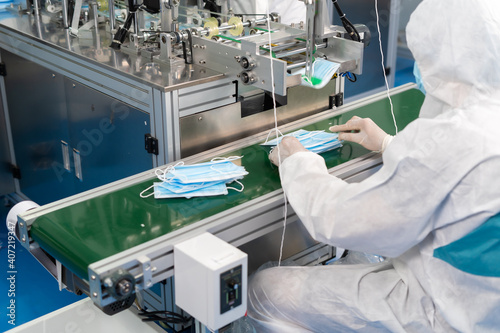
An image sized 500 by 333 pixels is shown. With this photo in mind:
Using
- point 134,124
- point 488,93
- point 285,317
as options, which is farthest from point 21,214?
point 488,93

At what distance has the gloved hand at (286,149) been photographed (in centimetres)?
192

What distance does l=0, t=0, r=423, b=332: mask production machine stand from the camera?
1.61 metres

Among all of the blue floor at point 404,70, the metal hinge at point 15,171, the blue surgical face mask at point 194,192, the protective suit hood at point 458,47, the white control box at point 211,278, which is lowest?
the blue floor at point 404,70

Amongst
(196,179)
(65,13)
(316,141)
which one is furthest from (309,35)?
(65,13)

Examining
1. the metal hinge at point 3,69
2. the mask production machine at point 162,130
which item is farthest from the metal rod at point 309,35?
the metal hinge at point 3,69

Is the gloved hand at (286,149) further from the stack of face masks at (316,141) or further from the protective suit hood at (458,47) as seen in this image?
the protective suit hood at (458,47)

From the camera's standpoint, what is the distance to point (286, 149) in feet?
6.40

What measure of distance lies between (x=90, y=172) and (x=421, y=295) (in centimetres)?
153

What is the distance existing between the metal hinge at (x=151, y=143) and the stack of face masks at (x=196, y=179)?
199mm

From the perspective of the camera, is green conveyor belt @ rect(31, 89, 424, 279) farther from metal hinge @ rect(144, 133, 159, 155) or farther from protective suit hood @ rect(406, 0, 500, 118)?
protective suit hood @ rect(406, 0, 500, 118)

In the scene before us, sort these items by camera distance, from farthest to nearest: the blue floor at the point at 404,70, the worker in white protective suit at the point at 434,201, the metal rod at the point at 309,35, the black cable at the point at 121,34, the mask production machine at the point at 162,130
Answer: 1. the blue floor at the point at 404,70
2. the black cable at the point at 121,34
3. the metal rod at the point at 309,35
4. the mask production machine at the point at 162,130
5. the worker in white protective suit at the point at 434,201

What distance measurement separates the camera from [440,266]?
1621 mm

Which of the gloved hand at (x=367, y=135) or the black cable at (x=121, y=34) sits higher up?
the black cable at (x=121, y=34)

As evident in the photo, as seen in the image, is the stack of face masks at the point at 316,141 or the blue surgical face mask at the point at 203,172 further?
the stack of face masks at the point at 316,141
